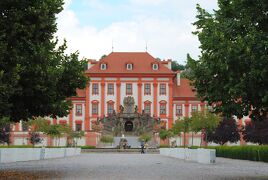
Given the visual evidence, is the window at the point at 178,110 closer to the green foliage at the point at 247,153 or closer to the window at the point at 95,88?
the window at the point at 95,88

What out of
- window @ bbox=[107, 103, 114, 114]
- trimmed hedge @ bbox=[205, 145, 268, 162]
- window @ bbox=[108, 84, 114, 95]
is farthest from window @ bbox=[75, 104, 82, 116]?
trimmed hedge @ bbox=[205, 145, 268, 162]

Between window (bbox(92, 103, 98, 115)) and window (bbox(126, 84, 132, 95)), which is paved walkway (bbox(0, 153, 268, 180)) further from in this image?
window (bbox(92, 103, 98, 115))

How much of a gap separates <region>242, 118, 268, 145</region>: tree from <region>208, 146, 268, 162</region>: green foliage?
25273mm

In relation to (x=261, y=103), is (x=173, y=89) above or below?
above

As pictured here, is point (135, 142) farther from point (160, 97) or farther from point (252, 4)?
point (252, 4)

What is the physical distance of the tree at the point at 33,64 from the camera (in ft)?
60.4

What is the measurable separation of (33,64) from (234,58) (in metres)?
7.10

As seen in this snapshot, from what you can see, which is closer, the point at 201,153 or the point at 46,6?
the point at 46,6

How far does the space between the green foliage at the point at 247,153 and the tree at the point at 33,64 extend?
A: 18.6 metres

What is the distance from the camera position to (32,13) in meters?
18.9

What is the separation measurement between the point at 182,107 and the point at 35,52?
8049 cm

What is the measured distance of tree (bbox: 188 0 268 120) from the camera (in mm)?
16609

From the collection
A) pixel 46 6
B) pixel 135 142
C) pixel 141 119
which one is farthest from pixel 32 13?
pixel 141 119

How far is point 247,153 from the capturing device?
41.4m
